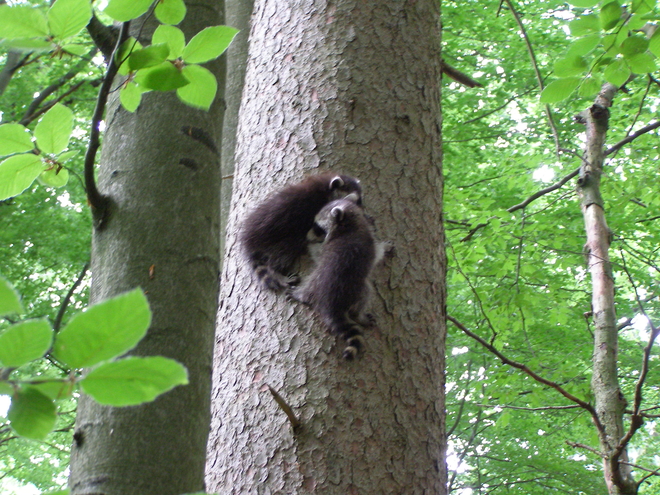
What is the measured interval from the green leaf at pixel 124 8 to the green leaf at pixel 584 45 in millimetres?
1898

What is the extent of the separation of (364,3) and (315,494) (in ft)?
5.13

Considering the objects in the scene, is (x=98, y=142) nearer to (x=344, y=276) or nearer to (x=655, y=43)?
(x=344, y=276)

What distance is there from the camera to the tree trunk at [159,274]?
60.0 inches

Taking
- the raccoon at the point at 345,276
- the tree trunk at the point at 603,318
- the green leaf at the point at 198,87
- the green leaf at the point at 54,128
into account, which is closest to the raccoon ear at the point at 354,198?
the raccoon at the point at 345,276

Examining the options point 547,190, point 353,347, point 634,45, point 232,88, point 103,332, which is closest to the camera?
point 103,332

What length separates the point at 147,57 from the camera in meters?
1.00

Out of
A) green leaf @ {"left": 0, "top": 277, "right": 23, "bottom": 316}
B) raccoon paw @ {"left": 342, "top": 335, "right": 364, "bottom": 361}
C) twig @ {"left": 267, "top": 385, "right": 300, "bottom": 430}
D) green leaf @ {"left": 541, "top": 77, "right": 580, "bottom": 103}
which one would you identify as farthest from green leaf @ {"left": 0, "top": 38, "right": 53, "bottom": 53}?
green leaf @ {"left": 541, "top": 77, "right": 580, "bottom": 103}

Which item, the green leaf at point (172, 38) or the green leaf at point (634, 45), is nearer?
the green leaf at point (172, 38)

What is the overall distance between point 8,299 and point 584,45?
2360 millimetres

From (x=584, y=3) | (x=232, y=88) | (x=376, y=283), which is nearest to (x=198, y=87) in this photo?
(x=376, y=283)

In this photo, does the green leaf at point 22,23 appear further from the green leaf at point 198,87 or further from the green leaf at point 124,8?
the green leaf at point 198,87

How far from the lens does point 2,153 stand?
3.43ft

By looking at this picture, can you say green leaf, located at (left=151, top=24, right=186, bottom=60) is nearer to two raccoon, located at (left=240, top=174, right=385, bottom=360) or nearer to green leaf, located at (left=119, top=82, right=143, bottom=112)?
green leaf, located at (left=119, top=82, right=143, bottom=112)

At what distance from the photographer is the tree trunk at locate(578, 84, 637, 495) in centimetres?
342
